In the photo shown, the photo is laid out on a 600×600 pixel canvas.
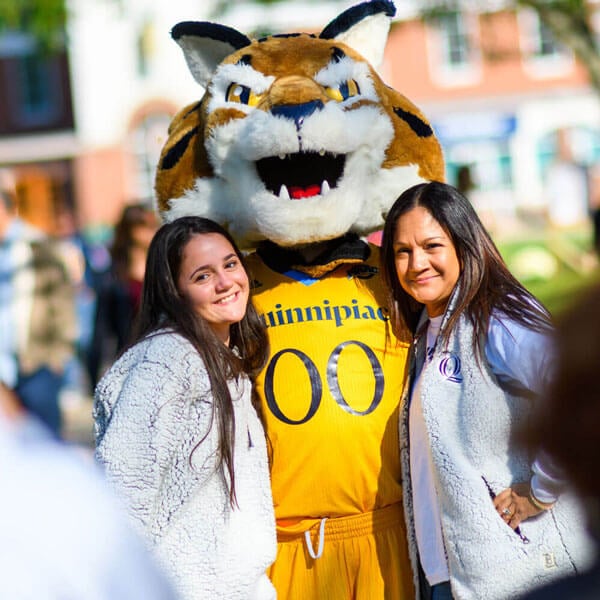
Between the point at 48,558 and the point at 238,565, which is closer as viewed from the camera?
the point at 48,558

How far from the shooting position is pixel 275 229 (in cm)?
331

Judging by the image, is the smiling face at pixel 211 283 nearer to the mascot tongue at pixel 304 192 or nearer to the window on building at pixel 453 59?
the mascot tongue at pixel 304 192

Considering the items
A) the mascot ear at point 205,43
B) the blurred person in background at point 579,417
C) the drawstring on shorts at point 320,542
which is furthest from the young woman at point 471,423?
the blurred person in background at point 579,417

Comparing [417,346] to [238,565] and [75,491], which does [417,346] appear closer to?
[238,565]

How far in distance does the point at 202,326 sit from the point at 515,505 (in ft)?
3.17

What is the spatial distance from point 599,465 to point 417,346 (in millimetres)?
1919

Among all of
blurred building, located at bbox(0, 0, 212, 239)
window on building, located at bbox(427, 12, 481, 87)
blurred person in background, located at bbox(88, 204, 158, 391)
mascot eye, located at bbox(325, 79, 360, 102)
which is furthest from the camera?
blurred building, located at bbox(0, 0, 212, 239)

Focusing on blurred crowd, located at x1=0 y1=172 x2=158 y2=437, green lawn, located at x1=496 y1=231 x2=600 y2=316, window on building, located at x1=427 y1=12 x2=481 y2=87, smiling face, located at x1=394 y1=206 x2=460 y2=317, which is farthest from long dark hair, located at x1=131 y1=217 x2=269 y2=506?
window on building, located at x1=427 y1=12 x2=481 y2=87

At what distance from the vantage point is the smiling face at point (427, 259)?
3170 millimetres

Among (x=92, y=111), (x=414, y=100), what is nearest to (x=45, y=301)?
(x=414, y=100)

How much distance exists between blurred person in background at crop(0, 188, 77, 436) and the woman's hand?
3319mm

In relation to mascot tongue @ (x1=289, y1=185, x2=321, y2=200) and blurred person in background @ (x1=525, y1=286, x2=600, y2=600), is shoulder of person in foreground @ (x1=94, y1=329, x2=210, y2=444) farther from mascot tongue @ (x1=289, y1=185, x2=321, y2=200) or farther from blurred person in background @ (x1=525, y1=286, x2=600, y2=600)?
blurred person in background @ (x1=525, y1=286, x2=600, y2=600)

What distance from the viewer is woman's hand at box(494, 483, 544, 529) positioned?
2.93m

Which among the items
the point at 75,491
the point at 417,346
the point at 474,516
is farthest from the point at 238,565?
the point at 75,491
